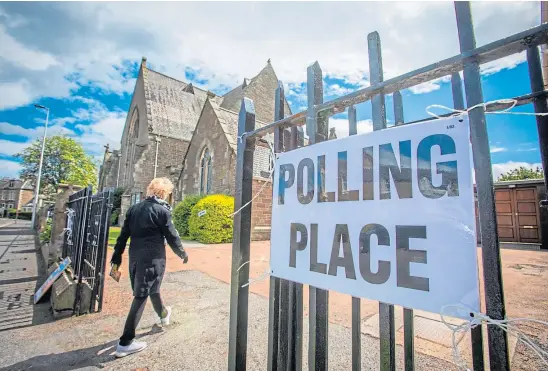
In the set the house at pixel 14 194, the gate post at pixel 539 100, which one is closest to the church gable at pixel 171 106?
the gate post at pixel 539 100

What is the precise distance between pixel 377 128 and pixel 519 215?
15883 mm

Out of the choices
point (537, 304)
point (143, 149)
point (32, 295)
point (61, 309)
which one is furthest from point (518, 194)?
point (143, 149)

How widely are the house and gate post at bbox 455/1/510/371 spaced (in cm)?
9459

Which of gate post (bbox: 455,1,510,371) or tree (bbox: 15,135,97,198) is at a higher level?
tree (bbox: 15,135,97,198)

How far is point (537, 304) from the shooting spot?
395 cm

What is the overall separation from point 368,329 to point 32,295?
5.79 metres

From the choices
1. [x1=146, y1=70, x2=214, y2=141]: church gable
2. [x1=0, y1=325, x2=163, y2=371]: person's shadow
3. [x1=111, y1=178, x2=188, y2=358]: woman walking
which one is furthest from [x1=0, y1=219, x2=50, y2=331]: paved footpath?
[x1=146, y1=70, x2=214, y2=141]: church gable

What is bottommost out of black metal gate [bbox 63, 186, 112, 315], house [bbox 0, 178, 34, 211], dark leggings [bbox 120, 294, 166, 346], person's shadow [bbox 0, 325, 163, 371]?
person's shadow [bbox 0, 325, 163, 371]

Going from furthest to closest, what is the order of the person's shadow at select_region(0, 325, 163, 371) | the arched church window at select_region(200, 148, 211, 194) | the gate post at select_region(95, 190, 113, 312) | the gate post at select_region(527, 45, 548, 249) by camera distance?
the arched church window at select_region(200, 148, 211, 194)
the gate post at select_region(95, 190, 113, 312)
the person's shadow at select_region(0, 325, 163, 371)
the gate post at select_region(527, 45, 548, 249)

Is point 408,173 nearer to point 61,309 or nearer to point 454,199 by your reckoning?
point 454,199

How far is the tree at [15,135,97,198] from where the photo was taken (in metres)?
34.9

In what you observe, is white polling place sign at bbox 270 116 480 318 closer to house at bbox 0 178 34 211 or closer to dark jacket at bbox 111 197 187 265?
dark jacket at bbox 111 197 187 265

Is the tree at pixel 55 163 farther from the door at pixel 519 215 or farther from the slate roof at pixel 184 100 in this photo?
the door at pixel 519 215

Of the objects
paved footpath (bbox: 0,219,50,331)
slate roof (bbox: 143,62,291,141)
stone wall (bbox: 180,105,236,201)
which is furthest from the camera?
slate roof (bbox: 143,62,291,141)
